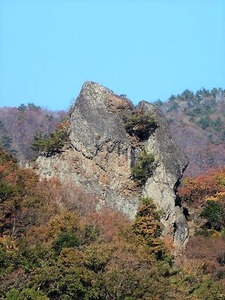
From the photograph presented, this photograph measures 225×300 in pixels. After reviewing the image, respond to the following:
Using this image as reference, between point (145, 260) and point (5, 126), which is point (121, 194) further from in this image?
point (5, 126)

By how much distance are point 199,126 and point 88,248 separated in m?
66.3

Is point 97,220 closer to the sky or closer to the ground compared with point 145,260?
closer to the sky

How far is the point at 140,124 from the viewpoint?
100 ft

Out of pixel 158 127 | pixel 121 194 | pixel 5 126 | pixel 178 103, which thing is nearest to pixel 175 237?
pixel 121 194

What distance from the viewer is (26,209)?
25797 mm

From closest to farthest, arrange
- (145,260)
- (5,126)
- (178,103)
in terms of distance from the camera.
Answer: (145,260)
(5,126)
(178,103)

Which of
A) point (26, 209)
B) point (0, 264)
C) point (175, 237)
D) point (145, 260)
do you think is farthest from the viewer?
point (175, 237)

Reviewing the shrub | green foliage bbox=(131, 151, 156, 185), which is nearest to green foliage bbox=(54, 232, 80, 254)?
green foliage bbox=(131, 151, 156, 185)

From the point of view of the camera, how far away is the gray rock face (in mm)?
29344

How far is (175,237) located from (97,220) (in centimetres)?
360

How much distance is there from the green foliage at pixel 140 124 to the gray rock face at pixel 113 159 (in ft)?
0.70

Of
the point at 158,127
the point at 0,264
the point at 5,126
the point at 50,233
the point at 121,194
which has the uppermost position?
the point at 5,126

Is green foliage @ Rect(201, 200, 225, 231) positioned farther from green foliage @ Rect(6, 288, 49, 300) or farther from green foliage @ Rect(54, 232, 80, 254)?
green foliage @ Rect(6, 288, 49, 300)

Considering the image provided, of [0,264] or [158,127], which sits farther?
[158,127]
